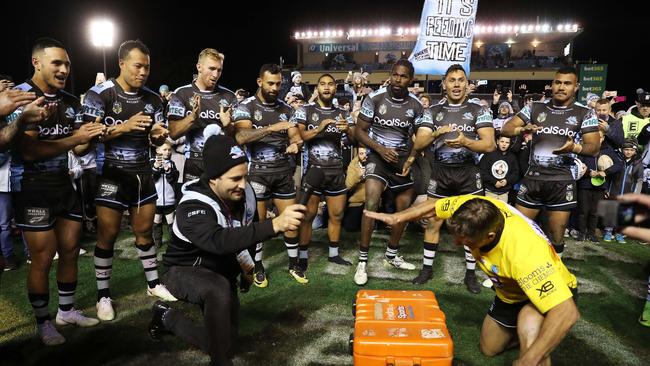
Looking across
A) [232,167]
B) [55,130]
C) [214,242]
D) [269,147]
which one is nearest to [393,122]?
[269,147]

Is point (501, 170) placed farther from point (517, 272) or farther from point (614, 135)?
point (517, 272)

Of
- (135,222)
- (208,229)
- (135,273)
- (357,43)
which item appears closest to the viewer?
(208,229)

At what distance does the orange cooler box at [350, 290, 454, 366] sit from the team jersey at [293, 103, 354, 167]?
2785 millimetres

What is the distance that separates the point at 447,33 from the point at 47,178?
250 inches

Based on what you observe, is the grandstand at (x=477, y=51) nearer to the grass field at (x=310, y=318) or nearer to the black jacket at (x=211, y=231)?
the grass field at (x=310, y=318)

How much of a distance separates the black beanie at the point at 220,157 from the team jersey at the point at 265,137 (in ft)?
7.83

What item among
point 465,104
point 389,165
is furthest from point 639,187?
point 389,165

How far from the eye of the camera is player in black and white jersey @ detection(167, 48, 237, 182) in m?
4.97

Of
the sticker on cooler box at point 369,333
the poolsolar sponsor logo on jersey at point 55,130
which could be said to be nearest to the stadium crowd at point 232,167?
the poolsolar sponsor logo on jersey at point 55,130

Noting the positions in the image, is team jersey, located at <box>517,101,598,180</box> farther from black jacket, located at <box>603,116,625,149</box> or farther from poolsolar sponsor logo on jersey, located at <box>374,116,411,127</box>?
black jacket, located at <box>603,116,625,149</box>

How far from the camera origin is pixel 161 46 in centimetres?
3525

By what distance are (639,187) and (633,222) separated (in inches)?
284

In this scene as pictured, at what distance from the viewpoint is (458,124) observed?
5.28m

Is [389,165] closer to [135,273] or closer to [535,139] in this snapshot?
[535,139]
